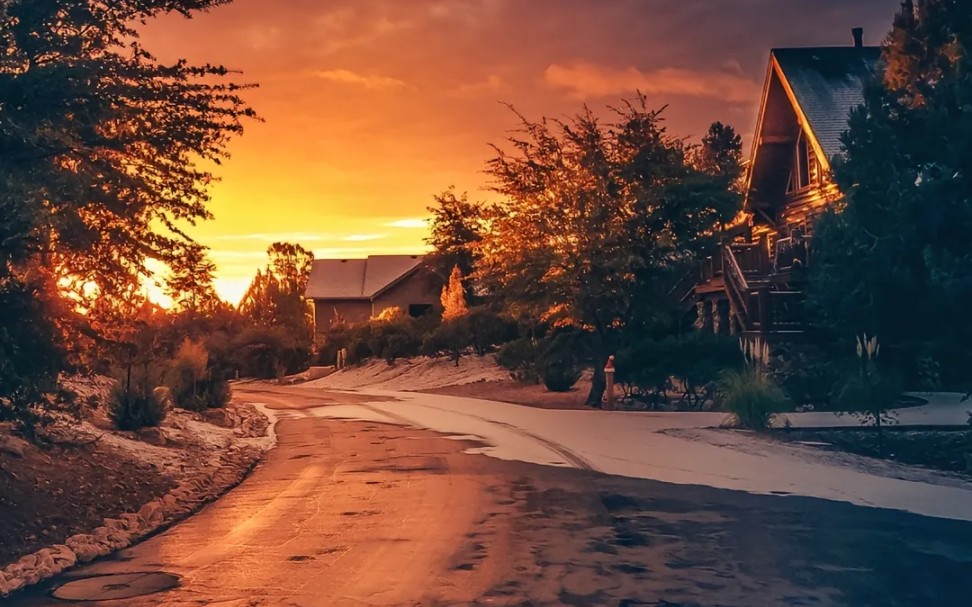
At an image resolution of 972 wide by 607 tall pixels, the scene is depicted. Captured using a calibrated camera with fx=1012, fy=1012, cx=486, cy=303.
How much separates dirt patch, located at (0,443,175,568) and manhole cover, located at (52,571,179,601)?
1228mm

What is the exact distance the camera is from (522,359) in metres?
36.0

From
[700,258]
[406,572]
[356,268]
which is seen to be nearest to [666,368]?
[700,258]

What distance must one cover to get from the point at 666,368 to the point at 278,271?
84.1m

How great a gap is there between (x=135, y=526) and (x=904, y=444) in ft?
41.1

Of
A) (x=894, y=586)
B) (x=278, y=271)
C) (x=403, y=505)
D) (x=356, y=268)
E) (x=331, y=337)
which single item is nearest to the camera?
(x=894, y=586)

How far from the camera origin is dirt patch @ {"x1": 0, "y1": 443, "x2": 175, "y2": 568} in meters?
10.4

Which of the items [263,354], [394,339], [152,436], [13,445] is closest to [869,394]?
[152,436]

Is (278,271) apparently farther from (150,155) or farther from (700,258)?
(150,155)

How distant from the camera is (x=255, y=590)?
8000 mm

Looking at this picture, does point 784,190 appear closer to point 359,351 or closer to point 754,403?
point 754,403

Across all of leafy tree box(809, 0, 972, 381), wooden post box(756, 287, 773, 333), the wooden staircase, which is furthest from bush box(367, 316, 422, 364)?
leafy tree box(809, 0, 972, 381)

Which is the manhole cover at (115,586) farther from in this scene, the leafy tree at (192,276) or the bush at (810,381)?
the bush at (810,381)

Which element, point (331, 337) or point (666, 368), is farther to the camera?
point (331, 337)

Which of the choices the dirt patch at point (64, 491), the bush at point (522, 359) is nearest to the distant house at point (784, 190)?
the bush at point (522, 359)
